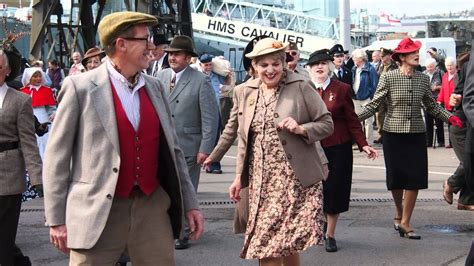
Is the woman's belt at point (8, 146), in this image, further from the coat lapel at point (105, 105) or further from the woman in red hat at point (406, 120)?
the woman in red hat at point (406, 120)

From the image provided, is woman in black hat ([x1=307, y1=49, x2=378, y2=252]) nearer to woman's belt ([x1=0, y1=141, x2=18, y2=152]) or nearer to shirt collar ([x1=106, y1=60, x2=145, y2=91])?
woman's belt ([x1=0, y1=141, x2=18, y2=152])

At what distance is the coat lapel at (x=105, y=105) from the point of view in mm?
4320

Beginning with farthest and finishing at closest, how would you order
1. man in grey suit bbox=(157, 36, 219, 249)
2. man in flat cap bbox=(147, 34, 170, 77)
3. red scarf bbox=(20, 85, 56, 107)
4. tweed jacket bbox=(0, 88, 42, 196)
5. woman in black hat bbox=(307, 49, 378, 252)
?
1. red scarf bbox=(20, 85, 56, 107)
2. man in flat cap bbox=(147, 34, 170, 77)
3. man in grey suit bbox=(157, 36, 219, 249)
4. woman in black hat bbox=(307, 49, 378, 252)
5. tweed jacket bbox=(0, 88, 42, 196)

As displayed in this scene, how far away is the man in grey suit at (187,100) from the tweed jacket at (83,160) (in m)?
3.63

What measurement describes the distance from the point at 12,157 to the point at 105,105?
2.11m

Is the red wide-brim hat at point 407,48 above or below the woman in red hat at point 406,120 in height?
above

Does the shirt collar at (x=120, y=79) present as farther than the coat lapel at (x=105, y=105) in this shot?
Yes

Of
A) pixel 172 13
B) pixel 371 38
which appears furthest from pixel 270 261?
pixel 371 38

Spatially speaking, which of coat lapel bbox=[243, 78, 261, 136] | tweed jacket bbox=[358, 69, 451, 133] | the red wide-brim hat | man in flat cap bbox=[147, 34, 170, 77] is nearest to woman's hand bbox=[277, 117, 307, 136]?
coat lapel bbox=[243, 78, 261, 136]

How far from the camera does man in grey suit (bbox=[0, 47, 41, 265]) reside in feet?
20.3

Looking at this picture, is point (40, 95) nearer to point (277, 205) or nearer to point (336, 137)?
point (336, 137)

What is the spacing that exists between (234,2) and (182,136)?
3038 centimetres

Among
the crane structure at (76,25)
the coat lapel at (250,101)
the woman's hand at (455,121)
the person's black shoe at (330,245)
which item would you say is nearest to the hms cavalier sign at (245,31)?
the crane structure at (76,25)

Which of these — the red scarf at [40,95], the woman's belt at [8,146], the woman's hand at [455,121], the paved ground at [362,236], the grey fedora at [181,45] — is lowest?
the paved ground at [362,236]
